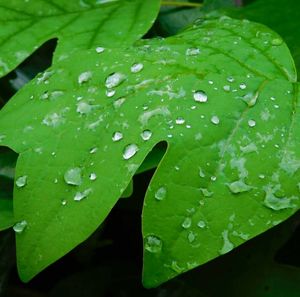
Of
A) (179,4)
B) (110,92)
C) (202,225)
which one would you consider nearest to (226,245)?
(202,225)

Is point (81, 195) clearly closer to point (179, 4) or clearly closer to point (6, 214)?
Result: point (6, 214)

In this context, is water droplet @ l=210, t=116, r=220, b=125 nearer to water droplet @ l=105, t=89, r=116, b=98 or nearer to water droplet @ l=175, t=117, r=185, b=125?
water droplet @ l=175, t=117, r=185, b=125

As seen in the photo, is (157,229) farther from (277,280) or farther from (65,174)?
(277,280)

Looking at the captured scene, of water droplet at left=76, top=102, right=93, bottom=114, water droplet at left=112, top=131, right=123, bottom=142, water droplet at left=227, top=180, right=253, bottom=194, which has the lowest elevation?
water droplet at left=227, top=180, right=253, bottom=194

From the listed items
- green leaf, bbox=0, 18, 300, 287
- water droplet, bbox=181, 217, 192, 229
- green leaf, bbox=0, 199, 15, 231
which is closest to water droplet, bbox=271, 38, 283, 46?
green leaf, bbox=0, 18, 300, 287

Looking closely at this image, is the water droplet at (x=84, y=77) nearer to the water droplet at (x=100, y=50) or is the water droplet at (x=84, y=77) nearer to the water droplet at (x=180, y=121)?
the water droplet at (x=100, y=50)

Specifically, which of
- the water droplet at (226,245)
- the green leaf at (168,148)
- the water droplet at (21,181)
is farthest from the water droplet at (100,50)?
the water droplet at (226,245)

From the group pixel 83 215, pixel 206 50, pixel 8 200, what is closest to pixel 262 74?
pixel 206 50
